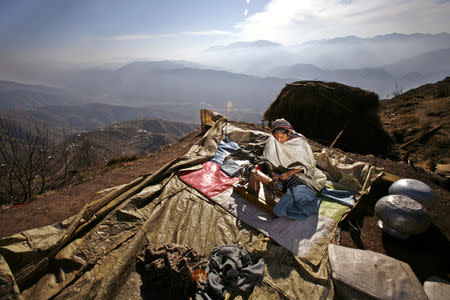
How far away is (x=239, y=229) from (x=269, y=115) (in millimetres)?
10224

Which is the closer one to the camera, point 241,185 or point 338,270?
point 338,270

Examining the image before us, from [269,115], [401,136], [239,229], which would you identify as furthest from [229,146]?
[401,136]

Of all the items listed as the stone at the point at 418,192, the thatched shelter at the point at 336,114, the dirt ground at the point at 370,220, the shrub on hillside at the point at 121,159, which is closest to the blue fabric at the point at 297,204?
the dirt ground at the point at 370,220

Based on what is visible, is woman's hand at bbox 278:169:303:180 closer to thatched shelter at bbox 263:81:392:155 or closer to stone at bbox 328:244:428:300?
stone at bbox 328:244:428:300

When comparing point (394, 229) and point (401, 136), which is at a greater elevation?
point (401, 136)

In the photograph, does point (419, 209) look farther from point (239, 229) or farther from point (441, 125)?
point (441, 125)

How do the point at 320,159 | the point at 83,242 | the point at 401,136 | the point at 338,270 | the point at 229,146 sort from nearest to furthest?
the point at 338,270, the point at 83,242, the point at 320,159, the point at 229,146, the point at 401,136

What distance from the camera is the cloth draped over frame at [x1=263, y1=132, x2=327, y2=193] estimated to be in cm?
443

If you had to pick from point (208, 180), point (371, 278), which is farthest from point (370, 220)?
point (208, 180)

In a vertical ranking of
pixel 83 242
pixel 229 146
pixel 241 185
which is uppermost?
pixel 229 146

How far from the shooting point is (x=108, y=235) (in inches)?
133

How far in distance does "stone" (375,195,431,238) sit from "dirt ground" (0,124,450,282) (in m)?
0.32

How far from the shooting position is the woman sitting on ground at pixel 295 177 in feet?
13.0

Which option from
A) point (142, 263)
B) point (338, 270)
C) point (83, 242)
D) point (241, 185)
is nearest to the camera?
point (338, 270)
